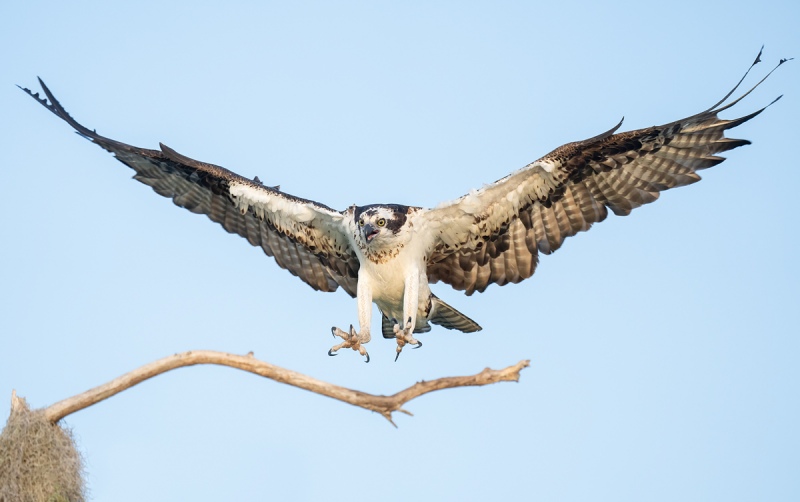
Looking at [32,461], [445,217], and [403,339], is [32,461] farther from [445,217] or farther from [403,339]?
[445,217]

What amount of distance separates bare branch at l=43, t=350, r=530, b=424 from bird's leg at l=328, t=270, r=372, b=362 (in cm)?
277

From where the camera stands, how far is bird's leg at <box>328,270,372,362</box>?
11406mm

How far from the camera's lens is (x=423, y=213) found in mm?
12305

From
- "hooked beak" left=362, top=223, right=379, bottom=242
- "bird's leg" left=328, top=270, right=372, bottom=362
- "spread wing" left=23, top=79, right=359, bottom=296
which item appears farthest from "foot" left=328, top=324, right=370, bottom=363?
"spread wing" left=23, top=79, right=359, bottom=296

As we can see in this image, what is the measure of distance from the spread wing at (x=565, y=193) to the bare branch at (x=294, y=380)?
3.92 metres

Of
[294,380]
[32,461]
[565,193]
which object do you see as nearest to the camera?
[294,380]

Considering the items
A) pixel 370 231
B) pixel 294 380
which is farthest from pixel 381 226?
pixel 294 380

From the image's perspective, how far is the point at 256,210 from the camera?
13367 millimetres

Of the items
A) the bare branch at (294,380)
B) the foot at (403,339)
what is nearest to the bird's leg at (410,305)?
the foot at (403,339)

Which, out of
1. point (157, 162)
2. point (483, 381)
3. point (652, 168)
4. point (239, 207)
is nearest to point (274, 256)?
point (239, 207)

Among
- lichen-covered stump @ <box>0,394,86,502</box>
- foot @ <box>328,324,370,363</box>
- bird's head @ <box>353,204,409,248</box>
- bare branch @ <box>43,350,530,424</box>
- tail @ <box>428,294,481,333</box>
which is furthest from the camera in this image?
tail @ <box>428,294,481,333</box>

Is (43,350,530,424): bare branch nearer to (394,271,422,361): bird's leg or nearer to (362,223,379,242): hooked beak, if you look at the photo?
(394,271,422,361): bird's leg

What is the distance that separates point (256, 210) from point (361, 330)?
8.09 ft

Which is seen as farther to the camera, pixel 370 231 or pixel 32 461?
pixel 370 231
